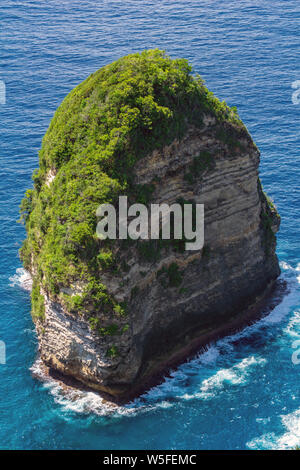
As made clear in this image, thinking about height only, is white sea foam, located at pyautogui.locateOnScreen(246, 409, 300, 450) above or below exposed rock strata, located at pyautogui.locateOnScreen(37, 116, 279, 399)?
below

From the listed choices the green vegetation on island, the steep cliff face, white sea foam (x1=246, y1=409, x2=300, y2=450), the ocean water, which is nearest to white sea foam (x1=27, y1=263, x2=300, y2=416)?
the ocean water

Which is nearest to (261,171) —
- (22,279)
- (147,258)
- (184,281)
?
(184,281)

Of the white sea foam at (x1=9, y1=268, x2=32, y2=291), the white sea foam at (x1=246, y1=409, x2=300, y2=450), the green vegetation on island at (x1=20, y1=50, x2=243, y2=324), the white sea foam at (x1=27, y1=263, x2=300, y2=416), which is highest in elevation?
the green vegetation on island at (x1=20, y1=50, x2=243, y2=324)

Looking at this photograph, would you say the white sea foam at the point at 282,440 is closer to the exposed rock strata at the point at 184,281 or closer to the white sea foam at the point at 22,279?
the exposed rock strata at the point at 184,281

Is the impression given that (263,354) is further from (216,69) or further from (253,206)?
(216,69)

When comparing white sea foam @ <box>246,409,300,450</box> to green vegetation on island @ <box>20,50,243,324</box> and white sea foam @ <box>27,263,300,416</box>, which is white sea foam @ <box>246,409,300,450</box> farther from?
green vegetation on island @ <box>20,50,243,324</box>
